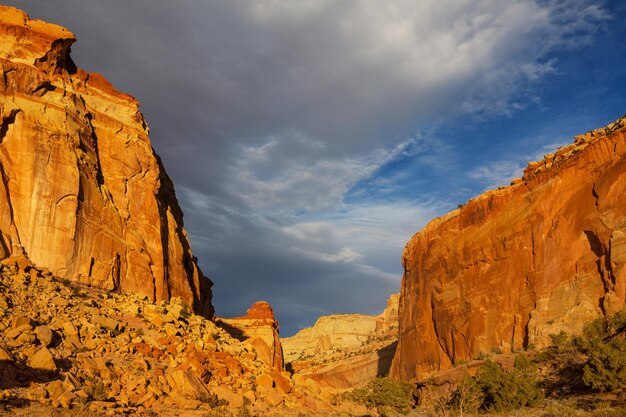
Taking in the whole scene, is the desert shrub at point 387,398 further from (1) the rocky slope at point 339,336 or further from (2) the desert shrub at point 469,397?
(1) the rocky slope at point 339,336

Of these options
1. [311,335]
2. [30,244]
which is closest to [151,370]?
[30,244]

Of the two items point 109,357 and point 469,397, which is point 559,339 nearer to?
point 469,397

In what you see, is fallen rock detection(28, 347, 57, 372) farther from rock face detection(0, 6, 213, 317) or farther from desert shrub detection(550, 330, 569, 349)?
desert shrub detection(550, 330, 569, 349)

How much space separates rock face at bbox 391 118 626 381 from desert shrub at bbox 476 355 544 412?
338 inches

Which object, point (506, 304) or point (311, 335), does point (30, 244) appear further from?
point (311, 335)

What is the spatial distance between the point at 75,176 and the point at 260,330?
35848 millimetres

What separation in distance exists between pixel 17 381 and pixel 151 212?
19.1 m

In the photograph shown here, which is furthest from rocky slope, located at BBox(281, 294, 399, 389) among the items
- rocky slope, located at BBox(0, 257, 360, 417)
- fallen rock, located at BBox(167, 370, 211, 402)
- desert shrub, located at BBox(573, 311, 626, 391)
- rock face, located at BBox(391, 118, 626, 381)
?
desert shrub, located at BBox(573, 311, 626, 391)

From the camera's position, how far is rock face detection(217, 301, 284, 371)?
188 feet

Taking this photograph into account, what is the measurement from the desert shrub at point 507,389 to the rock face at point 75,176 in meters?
20.5

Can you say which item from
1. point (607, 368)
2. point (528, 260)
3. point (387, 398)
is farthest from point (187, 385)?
point (528, 260)

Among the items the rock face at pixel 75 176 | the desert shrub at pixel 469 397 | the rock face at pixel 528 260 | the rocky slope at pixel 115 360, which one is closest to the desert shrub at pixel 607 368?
the desert shrub at pixel 469 397

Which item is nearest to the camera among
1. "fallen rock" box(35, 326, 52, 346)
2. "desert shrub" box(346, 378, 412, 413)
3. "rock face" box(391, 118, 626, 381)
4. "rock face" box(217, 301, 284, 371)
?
"fallen rock" box(35, 326, 52, 346)

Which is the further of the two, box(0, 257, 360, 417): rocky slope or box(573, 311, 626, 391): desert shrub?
box(573, 311, 626, 391): desert shrub
